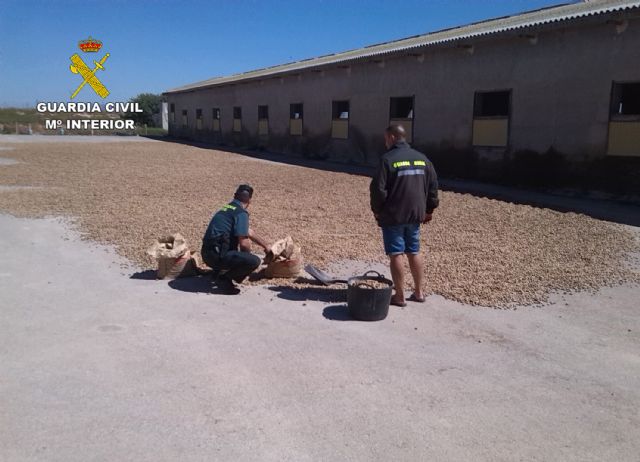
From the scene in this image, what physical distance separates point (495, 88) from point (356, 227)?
8.64 meters

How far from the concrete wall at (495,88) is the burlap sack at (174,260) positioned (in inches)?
418

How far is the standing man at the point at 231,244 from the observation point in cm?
604

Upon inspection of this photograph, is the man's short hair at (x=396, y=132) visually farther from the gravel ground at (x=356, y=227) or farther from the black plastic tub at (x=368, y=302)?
the gravel ground at (x=356, y=227)

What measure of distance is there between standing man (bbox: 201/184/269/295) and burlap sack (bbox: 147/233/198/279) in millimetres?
563

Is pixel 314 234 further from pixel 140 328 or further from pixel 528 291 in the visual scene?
pixel 140 328

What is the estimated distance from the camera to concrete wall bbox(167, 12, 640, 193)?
1327 cm

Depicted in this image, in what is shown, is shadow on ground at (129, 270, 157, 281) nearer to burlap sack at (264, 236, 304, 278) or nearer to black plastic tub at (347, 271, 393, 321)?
burlap sack at (264, 236, 304, 278)

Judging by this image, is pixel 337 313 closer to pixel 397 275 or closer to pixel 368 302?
pixel 368 302

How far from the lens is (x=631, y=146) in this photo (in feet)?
41.8

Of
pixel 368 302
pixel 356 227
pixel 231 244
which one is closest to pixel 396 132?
pixel 368 302

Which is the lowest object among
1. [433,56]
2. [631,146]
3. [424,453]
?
[424,453]

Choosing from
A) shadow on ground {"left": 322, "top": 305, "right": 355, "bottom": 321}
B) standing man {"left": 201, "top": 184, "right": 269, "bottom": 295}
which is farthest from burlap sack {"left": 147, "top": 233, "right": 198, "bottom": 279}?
shadow on ground {"left": 322, "top": 305, "right": 355, "bottom": 321}

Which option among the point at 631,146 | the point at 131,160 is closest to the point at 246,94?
the point at 131,160

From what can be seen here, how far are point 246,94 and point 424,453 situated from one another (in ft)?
109
